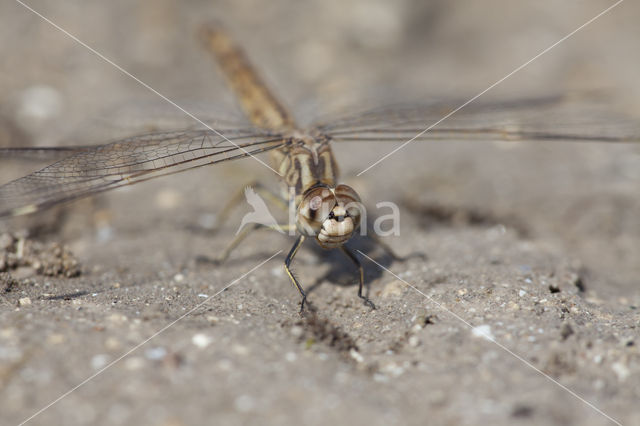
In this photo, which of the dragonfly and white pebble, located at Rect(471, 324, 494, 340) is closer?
white pebble, located at Rect(471, 324, 494, 340)

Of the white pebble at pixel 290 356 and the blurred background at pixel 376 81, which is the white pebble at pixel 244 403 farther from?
the blurred background at pixel 376 81

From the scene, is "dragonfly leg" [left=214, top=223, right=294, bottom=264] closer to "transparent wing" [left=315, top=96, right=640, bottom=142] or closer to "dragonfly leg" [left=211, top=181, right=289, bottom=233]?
"dragonfly leg" [left=211, top=181, right=289, bottom=233]

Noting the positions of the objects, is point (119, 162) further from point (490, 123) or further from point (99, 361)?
point (490, 123)

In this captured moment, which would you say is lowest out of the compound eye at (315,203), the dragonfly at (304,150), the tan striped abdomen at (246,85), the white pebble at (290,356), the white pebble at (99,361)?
the white pebble at (290,356)

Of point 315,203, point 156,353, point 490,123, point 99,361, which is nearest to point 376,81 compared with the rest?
point 490,123

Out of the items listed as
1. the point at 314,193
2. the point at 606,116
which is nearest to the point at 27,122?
the point at 314,193

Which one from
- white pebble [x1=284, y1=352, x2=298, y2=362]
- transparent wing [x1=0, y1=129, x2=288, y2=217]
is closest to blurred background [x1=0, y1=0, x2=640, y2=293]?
transparent wing [x1=0, y1=129, x2=288, y2=217]

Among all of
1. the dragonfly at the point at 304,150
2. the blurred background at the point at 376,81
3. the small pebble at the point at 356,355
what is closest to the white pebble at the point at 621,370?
the small pebble at the point at 356,355
